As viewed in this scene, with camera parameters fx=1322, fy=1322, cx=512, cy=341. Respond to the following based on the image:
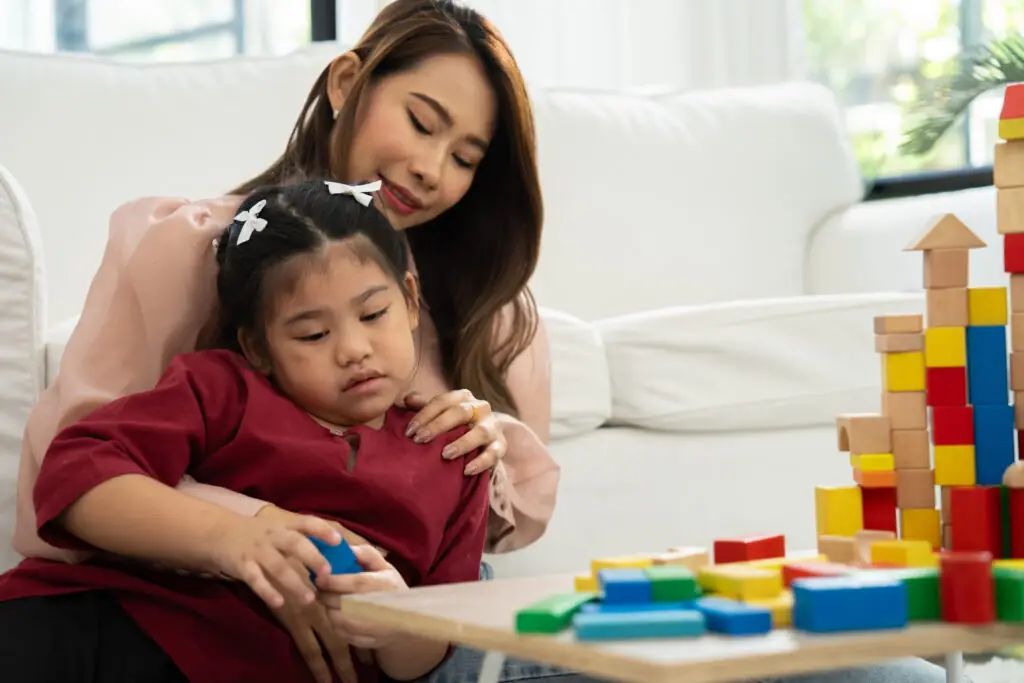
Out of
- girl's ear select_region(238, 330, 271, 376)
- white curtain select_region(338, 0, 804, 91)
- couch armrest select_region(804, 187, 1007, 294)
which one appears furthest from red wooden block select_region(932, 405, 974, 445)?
white curtain select_region(338, 0, 804, 91)

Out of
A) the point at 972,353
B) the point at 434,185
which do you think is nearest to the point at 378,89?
the point at 434,185

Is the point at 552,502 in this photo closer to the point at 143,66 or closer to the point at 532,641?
the point at 532,641

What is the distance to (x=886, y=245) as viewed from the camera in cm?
240

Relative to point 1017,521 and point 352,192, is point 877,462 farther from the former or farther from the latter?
point 352,192

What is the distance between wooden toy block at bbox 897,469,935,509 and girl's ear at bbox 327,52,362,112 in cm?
80

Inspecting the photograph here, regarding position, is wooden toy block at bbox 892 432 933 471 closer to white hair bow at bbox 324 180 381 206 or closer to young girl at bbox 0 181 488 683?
young girl at bbox 0 181 488 683

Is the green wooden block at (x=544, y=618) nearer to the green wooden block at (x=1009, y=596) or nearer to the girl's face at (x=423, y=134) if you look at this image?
the green wooden block at (x=1009, y=596)

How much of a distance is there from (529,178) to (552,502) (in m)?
0.37

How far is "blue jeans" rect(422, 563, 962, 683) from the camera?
1082mm

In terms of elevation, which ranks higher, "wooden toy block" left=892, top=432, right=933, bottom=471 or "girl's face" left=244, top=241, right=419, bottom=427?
"girl's face" left=244, top=241, right=419, bottom=427

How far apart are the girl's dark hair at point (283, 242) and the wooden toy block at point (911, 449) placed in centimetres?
49

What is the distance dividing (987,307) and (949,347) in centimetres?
4

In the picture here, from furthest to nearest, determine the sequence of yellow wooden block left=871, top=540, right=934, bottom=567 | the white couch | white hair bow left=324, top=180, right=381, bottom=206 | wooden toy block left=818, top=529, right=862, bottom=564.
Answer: the white couch
white hair bow left=324, top=180, right=381, bottom=206
wooden toy block left=818, top=529, right=862, bottom=564
yellow wooden block left=871, top=540, right=934, bottom=567

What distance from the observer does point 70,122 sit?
6.49 ft
